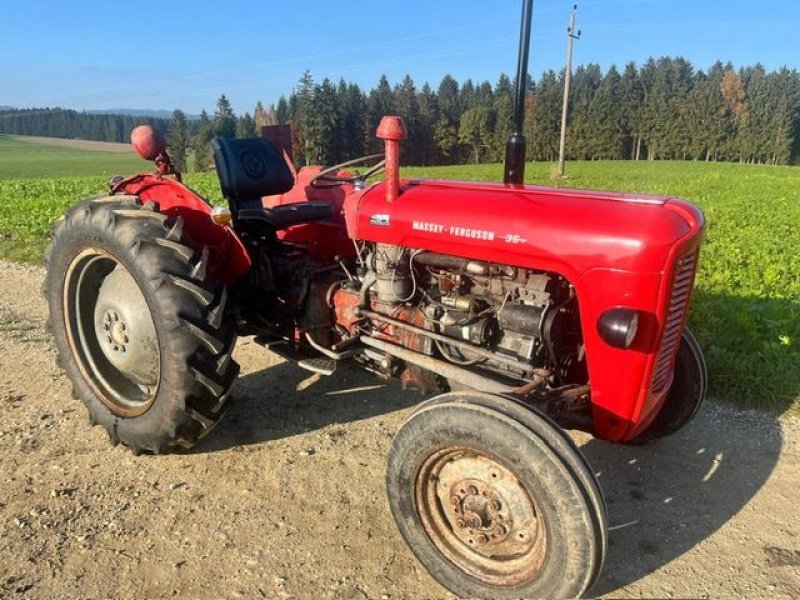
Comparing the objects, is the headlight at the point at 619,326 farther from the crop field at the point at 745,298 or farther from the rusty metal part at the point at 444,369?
the crop field at the point at 745,298

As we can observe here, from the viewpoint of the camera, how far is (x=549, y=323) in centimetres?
253

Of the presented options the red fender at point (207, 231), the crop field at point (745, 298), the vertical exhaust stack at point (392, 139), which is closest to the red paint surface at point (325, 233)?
the red fender at point (207, 231)

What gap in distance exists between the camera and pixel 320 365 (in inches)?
131

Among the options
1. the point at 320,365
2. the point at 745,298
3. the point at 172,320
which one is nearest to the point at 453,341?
the point at 320,365

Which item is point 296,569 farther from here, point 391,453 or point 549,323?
point 549,323

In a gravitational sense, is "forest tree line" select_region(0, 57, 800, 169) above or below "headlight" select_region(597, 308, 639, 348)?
above

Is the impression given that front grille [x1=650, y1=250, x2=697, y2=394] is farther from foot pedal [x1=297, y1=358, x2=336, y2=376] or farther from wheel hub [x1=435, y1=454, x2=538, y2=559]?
foot pedal [x1=297, y1=358, x2=336, y2=376]

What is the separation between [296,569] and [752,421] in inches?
109

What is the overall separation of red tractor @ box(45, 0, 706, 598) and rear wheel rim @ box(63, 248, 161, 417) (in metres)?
0.01

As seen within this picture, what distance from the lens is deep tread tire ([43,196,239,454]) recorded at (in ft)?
9.48

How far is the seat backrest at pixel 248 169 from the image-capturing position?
148 inches

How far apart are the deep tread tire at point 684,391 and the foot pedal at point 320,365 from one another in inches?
68.3

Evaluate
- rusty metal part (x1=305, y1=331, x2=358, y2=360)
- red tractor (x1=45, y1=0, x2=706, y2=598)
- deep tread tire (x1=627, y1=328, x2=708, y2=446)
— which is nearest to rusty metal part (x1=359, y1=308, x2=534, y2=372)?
red tractor (x1=45, y1=0, x2=706, y2=598)

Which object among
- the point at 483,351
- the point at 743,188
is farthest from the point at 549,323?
the point at 743,188
